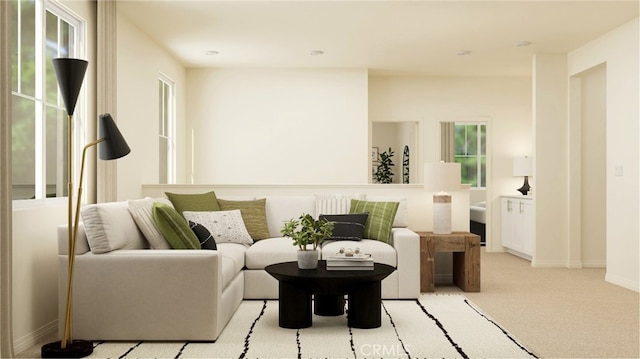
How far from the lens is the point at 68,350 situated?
347 centimetres

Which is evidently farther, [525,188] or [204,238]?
[525,188]

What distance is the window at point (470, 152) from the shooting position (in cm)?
1099

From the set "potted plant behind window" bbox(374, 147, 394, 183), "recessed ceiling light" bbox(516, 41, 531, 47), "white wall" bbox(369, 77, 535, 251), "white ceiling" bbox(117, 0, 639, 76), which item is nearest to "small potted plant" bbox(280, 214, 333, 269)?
"white ceiling" bbox(117, 0, 639, 76)

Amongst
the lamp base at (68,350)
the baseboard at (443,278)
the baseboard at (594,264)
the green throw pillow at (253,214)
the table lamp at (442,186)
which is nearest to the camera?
the lamp base at (68,350)

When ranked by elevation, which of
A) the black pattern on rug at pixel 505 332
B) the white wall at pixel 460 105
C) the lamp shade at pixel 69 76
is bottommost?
the black pattern on rug at pixel 505 332

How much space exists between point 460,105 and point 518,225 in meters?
1.97

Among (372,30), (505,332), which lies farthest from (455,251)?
(372,30)

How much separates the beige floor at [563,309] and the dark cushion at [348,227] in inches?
37.2

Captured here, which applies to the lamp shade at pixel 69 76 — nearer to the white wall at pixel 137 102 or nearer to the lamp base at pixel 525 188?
the white wall at pixel 137 102

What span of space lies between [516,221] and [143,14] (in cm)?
545

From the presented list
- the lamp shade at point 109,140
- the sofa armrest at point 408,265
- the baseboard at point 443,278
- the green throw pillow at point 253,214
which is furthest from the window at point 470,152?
the lamp shade at point 109,140

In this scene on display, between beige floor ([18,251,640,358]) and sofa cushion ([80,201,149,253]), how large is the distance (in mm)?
723

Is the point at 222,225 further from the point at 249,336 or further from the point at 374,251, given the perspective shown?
the point at 249,336

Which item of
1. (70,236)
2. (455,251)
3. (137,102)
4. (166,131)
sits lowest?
(455,251)
